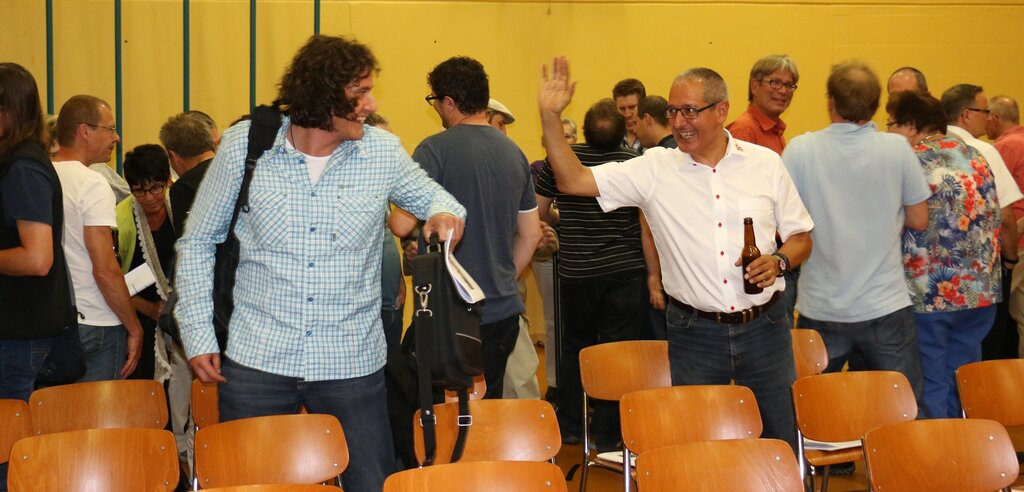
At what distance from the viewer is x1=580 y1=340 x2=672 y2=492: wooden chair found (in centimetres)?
382

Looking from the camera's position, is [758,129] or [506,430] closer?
[506,430]

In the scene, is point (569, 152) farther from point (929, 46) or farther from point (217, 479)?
point (929, 46)

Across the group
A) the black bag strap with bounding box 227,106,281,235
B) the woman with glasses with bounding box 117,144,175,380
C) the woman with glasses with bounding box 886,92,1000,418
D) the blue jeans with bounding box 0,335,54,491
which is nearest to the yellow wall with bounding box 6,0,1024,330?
the woman with glasses with bounding box 117,144,175,380

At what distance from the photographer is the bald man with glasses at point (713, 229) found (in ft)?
10.7

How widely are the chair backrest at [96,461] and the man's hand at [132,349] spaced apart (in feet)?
3.93

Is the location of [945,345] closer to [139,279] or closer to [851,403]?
[851,403]

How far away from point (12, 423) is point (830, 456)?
2527mm

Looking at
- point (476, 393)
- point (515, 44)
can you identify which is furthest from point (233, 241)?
point (515, 44)

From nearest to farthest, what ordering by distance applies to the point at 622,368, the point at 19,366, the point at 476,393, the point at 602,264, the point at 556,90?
1. the point at 556,90
2. the point at 19,366
3. the point at 476,393
4. the point at 622,368
5. the point at 602,264

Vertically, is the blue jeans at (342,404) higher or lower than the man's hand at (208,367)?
lower

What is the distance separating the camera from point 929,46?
786 centimetres

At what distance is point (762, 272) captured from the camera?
10.2ft

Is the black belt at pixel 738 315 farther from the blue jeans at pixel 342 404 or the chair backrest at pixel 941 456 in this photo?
the blue jeans at pixel 342 404

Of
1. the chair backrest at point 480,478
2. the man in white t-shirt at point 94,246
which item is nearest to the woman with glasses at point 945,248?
the chair backrest at point 480,478
